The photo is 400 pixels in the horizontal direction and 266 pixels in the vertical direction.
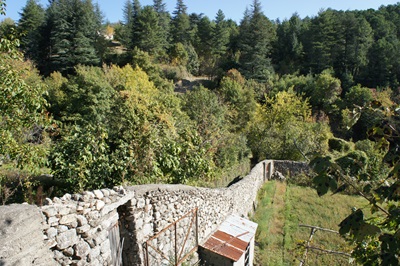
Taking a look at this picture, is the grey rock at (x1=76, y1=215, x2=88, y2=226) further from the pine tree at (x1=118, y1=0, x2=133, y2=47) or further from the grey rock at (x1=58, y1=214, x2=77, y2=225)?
the pine tree at (x1=118, y1=0, x2=133, y2=47)

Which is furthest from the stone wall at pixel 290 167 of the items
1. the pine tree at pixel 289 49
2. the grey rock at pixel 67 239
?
the pine tree at pixel 289 49

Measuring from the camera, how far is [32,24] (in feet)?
140

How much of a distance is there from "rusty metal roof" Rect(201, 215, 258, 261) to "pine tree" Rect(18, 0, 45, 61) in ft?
123

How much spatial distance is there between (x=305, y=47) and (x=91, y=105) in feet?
133

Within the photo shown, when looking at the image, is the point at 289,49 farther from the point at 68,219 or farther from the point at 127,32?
the point at 68,219

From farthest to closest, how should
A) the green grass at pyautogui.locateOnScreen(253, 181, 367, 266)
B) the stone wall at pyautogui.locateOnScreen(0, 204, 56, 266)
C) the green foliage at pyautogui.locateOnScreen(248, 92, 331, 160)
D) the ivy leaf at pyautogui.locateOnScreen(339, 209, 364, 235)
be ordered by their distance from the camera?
the green foliage at pyautogui.locateOnScreen(248, 92, 331, 160)
the green grass at pyautogui.locateOnScreen(253, 181, 367, 266)
the stone wall at pyautogui.locateOnScreen(0, 204, 56, 266)
the ivy leaf at pyautogui.locateOnScreen(339, 209, 364, 235)

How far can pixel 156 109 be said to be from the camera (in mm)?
13875

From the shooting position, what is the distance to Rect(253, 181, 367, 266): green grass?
1097cm

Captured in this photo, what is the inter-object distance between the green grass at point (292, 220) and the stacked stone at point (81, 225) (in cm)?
585

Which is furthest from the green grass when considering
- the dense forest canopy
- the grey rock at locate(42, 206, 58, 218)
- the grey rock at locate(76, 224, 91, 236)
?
the grey rock at locate(42, 206, 58, 218)

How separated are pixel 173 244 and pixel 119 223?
2.23 meters

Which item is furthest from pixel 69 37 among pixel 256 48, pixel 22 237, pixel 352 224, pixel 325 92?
pixel 352 224

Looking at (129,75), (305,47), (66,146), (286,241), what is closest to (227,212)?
(286,241)

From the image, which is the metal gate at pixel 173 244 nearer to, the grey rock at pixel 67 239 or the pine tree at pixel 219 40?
the grey rock at pixel 67 239
